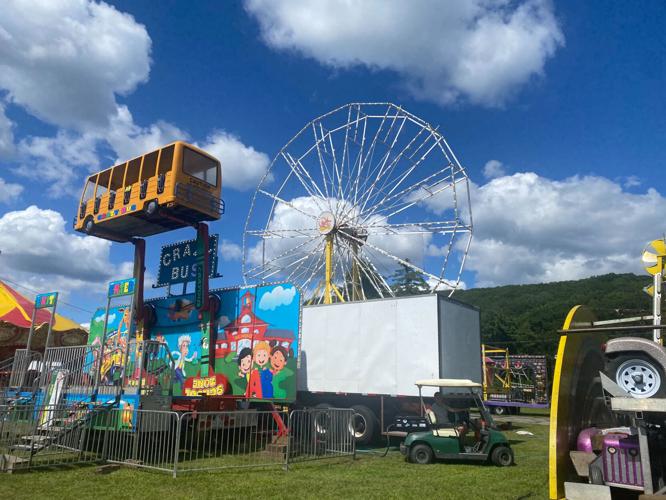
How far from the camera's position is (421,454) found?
35.6 feet

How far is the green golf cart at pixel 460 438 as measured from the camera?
10617mm

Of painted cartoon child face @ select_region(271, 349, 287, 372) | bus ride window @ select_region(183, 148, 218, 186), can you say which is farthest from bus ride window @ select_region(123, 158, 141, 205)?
painted cartoon child face @ select_region(271, 349, 287, 372)

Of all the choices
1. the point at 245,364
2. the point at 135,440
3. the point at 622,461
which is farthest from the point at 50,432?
the point at 622,461

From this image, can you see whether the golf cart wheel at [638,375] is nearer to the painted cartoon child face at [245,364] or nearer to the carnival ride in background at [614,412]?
the carnival ride in background at [614,412]

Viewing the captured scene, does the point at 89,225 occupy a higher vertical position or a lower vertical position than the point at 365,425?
higher

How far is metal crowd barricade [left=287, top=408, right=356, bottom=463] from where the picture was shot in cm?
1127

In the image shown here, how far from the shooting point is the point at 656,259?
389 inches

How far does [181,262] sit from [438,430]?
12.0 metres

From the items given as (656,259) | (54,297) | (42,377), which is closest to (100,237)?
(54,297)

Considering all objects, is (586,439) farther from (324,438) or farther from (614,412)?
(324,438)

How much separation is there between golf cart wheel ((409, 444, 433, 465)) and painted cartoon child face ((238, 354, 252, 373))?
6.84 m

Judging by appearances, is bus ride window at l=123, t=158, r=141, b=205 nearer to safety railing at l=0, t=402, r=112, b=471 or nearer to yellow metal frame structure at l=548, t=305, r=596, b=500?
safety railing at l=0, t=402, r=112, b=471

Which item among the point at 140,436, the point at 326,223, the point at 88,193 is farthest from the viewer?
the point at 326,223

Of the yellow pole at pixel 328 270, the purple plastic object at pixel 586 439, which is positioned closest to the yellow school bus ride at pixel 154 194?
the yellow pole at pixel 328 270
